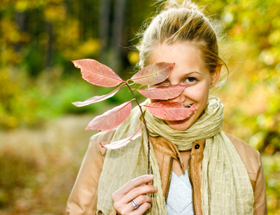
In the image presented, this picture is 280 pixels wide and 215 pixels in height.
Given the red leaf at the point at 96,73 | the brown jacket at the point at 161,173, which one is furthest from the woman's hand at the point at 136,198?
the red leaf at the point at 96,73

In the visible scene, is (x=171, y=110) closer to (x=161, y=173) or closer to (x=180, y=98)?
(x=180, y=98)

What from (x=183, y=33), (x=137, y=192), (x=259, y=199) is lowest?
(x=259, y=199)

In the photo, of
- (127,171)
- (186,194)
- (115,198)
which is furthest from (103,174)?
(186,194)

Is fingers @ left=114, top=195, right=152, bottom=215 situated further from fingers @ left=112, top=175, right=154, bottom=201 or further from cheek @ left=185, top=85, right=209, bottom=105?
cheek @ left=185, top=85, right=209, bottom=105

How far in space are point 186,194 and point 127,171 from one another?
0.37 m

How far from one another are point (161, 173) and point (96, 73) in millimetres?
798

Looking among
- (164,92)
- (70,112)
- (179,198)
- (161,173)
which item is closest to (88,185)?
(161,173)

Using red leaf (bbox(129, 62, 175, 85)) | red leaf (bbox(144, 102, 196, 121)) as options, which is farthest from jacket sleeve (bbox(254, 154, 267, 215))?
red leaf (bbox(129, 62, 175, 85))

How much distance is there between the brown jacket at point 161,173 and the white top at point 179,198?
1.5 inches

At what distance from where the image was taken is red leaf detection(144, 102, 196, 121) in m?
1.12

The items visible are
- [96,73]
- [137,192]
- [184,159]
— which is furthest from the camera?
[184,159]

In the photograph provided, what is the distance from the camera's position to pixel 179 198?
63.3 inches

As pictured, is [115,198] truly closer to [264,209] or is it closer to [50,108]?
[264,209]

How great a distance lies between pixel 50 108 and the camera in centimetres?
963
